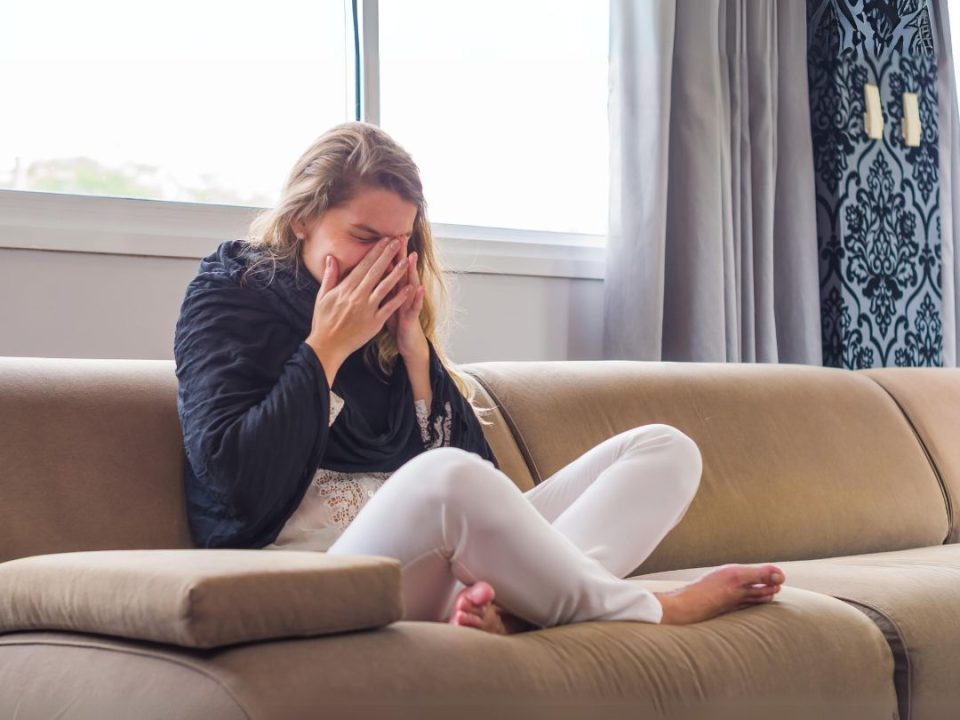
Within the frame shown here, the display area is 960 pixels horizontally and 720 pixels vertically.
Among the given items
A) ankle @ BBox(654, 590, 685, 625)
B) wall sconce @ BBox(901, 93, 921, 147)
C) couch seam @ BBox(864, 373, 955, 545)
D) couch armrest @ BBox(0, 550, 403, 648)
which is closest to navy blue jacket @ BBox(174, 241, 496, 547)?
couch armrest @ BBox(0, 550, 403, 648)

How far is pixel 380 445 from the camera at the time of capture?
1813 millimetres

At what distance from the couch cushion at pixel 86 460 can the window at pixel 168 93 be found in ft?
2.23

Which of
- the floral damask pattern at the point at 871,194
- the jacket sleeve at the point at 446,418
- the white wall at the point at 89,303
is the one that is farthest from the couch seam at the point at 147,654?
the floral damask pattern at the point at 871,194

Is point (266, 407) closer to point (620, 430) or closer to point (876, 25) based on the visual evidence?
point (620, 430)

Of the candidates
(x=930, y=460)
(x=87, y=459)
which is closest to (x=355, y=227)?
(x=87, y=459)

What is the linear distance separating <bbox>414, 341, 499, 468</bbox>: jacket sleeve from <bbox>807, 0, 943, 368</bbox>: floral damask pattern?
169cm

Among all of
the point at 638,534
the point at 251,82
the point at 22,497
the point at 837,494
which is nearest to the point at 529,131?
the point at 251,82

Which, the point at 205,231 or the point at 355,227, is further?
the point at 205,231

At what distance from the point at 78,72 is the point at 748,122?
1639mm

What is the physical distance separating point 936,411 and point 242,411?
1838 mm

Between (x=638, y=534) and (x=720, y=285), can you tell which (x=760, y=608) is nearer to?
(x=638, y=534)

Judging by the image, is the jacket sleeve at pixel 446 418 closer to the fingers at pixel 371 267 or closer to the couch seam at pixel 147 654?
the fingers at pixel 371 267

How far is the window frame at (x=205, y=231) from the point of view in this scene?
86.1 inches

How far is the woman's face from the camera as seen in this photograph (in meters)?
1.82
